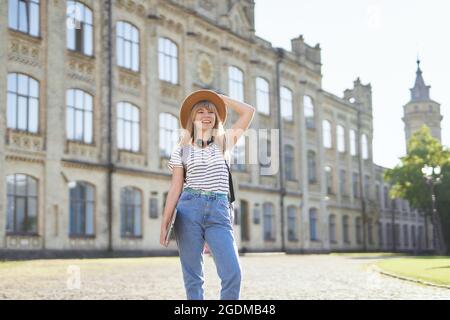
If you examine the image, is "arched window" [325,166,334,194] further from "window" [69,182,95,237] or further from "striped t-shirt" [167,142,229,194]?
"striped t-shirt" [167,142,229,194]

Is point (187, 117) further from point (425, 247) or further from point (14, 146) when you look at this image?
point (425, 247)

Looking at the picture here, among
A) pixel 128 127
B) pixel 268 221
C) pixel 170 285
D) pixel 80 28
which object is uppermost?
pixel 80 28

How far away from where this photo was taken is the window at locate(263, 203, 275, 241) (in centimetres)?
4056

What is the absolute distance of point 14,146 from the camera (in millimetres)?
25266

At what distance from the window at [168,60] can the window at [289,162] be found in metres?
11.9

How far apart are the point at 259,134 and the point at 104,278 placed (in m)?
24.9

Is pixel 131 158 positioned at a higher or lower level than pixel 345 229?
higher

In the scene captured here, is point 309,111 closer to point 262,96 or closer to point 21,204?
point 262,96

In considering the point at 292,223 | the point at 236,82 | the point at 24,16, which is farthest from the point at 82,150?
the point at 292,223

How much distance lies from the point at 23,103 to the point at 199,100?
21.9 meters

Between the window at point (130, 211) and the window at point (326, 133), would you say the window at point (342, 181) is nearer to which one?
the window at point (326, 133)

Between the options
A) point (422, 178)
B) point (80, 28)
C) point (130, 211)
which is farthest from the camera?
point (422, 178)

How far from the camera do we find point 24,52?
86.3 ft

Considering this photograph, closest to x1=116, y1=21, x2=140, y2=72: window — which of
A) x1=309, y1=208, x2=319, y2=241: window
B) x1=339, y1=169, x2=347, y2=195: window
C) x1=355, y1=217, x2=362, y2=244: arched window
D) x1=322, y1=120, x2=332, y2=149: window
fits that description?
x1=309, y1=208, x2=319, y2=241: window
